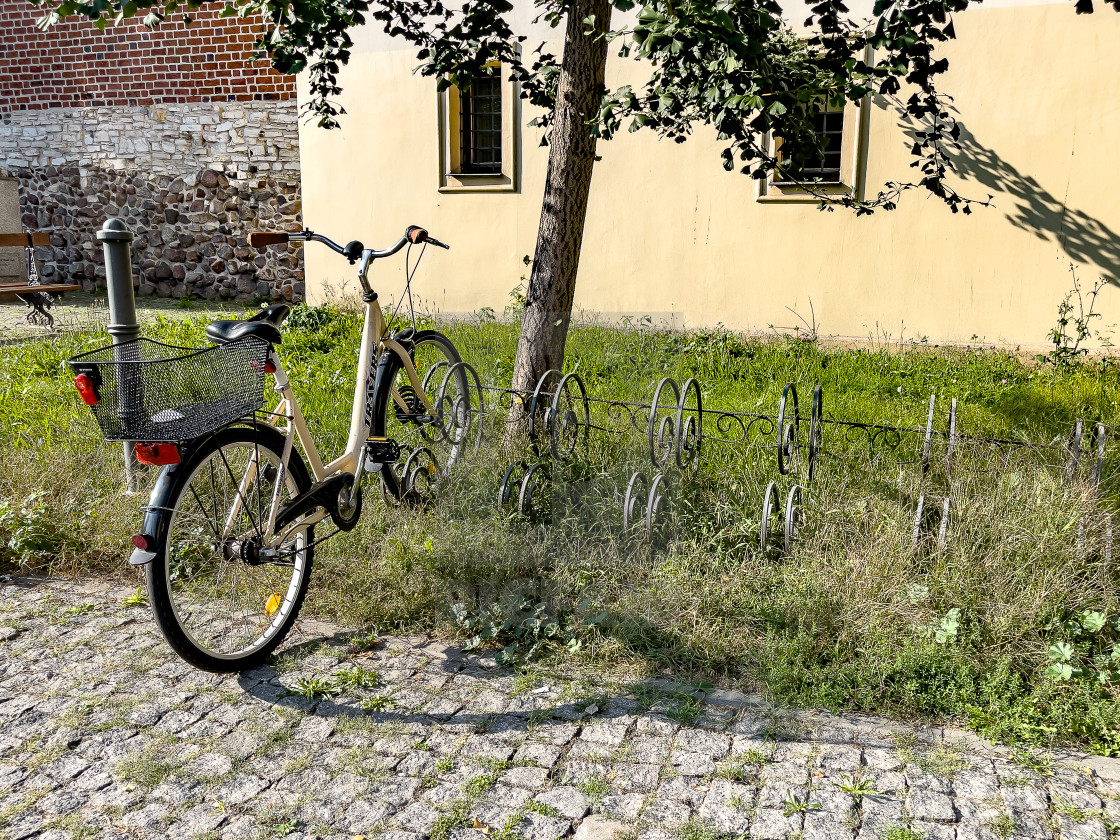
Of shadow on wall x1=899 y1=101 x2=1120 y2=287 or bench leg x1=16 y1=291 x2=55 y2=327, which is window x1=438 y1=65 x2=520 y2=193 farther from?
shadow on wall x1=899 y1=101 x2=1120 y2=287

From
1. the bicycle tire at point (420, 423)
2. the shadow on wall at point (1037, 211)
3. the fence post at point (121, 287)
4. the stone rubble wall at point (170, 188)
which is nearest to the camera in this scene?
the bicycle tire at point (420, 423)

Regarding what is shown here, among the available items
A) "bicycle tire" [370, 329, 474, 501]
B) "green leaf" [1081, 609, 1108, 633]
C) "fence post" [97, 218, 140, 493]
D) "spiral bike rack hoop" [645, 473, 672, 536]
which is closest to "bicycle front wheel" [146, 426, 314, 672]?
"bicycle tire" [370, 329, 474, 501]

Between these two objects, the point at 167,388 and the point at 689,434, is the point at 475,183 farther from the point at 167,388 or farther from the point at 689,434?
the point at 167,388

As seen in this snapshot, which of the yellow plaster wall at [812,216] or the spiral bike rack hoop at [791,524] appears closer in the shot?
the spiral bike rack hoop at [791,524]

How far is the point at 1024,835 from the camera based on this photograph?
264 cm

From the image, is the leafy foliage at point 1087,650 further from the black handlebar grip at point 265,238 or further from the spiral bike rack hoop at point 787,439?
the black handlebar grip at point 265,238

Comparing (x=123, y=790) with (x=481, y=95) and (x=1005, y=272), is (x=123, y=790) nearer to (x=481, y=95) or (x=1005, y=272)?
(x=1005, y=272)

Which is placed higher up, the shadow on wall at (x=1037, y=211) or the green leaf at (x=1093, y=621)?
the shadow on wall at (x=1037, y=211)

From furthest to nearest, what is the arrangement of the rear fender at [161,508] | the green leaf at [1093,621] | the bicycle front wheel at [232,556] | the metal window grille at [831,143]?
1. the metal window grille at [831,143]
2. the green leaf at [1093,621]
3. the bicycle front wheel at [232,556]
4. the rear fender at [161,508]

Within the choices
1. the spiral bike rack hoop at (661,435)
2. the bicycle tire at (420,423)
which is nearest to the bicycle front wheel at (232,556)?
the bicycle tire at (420,423)

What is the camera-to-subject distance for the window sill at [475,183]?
35.4 feet

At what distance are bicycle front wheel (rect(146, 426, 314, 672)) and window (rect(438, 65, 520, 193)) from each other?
24.2 ft

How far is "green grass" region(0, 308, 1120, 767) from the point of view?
3.35 meters

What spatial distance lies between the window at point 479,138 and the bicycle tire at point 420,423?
20.1 ft
